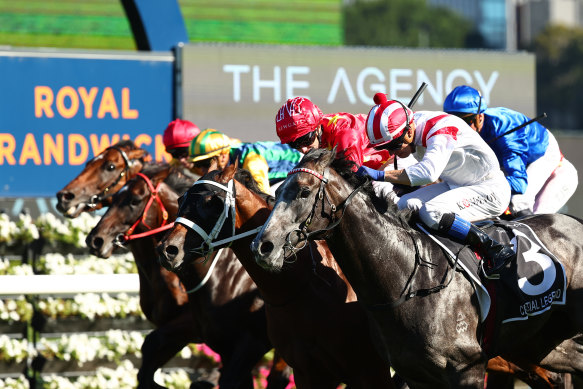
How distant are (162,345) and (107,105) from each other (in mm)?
2554

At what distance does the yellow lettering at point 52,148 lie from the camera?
7211 millimetres

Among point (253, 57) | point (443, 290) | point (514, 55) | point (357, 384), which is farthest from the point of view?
point (514, 55)

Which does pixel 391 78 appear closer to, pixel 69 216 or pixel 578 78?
pixel 69 216

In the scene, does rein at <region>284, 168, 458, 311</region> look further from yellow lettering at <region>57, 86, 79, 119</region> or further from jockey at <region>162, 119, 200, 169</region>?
yellow lettering at <region>57, 86, 79, 119</region>

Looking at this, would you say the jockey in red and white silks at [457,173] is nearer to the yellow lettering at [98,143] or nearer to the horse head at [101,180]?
the horse head at [101,180]

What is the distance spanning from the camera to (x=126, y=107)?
745cm

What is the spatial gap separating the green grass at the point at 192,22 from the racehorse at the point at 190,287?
4.55 meters

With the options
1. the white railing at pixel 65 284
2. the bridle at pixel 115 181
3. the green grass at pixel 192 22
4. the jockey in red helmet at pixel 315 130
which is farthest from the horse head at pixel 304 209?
the green grass at pixel 192 22

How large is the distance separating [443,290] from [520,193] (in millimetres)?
1334

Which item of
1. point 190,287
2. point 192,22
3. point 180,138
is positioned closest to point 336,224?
point 190,287

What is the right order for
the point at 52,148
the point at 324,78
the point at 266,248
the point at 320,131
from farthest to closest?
the point at 324,78 → the point at 52,148 → the point at 320,131 → the point at 266,248

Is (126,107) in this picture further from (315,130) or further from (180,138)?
(315,130)

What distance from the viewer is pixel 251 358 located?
5215mm

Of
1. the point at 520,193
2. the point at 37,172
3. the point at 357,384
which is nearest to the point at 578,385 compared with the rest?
the point at 520,193
